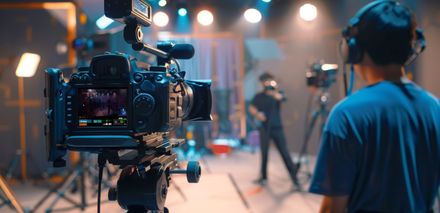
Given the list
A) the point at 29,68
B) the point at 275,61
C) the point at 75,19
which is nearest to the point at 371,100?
the point at 29,68

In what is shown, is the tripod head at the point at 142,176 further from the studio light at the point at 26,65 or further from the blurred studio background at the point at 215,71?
the studio light at the point at 26,65

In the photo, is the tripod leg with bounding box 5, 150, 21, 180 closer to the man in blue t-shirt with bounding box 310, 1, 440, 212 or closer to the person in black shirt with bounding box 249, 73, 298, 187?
the person in black shirt with bounding box 249, 73, 298, 187

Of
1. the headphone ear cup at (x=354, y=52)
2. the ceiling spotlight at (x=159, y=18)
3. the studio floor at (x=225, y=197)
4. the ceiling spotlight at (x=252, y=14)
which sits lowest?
the studio floor at (x=225, y=197)

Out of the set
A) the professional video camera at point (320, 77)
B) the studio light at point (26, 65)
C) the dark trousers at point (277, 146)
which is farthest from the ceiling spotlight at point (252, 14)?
the studio light at point (26, 65)

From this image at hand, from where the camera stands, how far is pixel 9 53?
17.2 ft

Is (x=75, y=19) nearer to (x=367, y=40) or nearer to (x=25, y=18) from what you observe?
(x=25, y=18)

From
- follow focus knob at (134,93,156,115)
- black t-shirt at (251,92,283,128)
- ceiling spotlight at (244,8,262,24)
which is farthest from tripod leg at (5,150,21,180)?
follow focus knob at (134,93,156,115)

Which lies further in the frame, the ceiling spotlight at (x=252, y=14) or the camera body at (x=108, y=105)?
the ceiling spotlight at (x=252, y=14)

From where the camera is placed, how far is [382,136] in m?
0.98

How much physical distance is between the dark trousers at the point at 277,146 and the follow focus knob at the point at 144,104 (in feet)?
12.3

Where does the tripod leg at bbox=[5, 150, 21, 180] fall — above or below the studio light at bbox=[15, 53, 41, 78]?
below

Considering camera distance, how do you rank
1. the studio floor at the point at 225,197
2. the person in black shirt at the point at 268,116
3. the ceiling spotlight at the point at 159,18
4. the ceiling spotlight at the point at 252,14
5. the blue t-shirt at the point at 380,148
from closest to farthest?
1. the blue t-shirt at the point at 380,148
2. the studio floor at the point at 225,197
3. the person in black shirt at the point at 268,116
4. the ceiling spotlight at the point at 252,14
5. the ceiling spotlight at the point at 159,18

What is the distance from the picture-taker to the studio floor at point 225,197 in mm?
3680

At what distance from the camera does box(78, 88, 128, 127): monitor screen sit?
4.17ft
